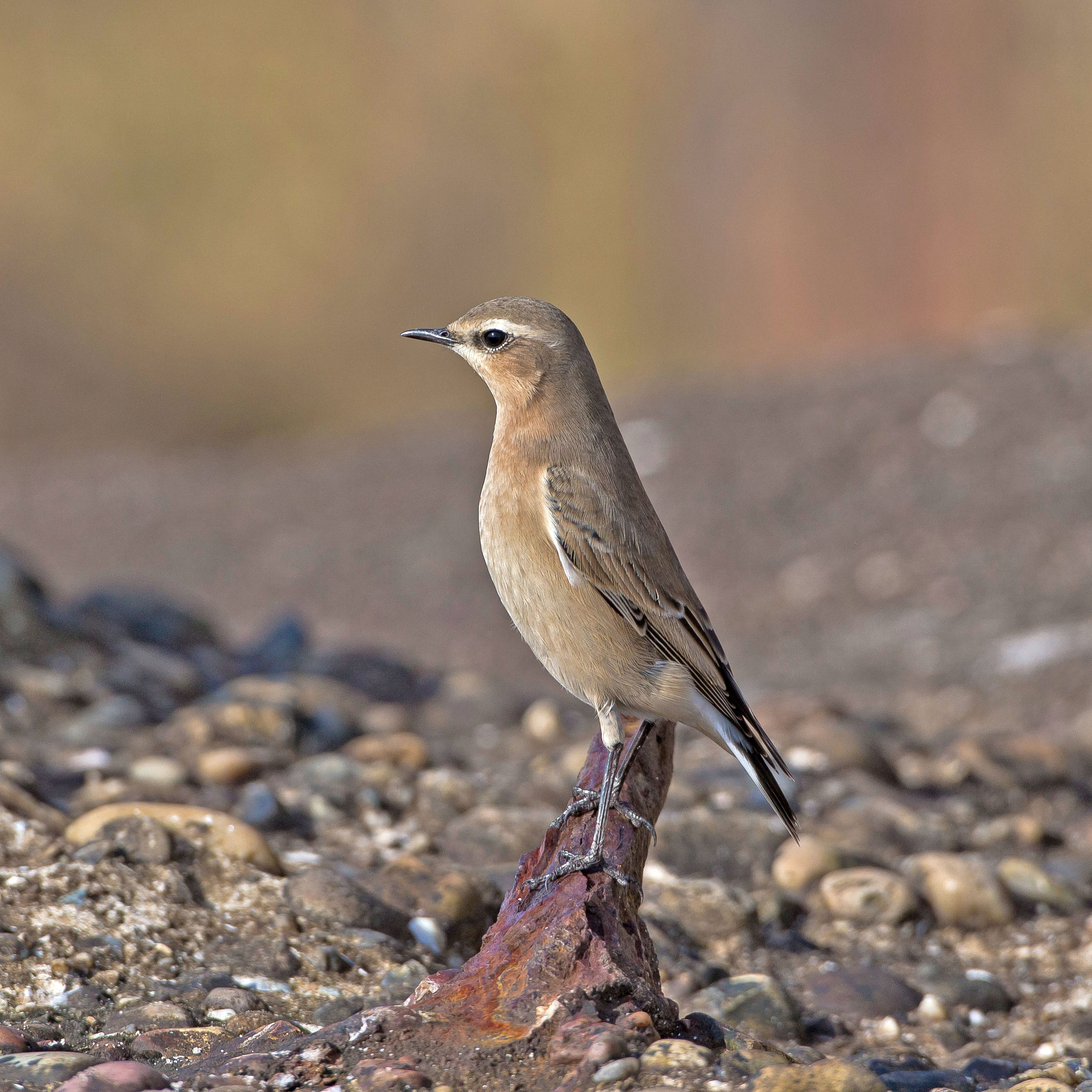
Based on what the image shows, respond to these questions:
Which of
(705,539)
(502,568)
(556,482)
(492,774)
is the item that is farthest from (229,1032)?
(705,539)

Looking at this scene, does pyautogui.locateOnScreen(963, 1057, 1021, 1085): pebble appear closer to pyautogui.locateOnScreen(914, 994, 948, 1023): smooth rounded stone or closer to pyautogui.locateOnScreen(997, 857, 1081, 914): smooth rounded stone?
pyautogui.locateOnScreen(914, 994, 948, 1023): smooth rounded stone

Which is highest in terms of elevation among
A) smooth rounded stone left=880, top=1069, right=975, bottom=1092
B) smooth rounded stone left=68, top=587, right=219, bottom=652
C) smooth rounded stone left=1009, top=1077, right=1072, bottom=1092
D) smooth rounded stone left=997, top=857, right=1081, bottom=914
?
smooth rounded stone left=68, top=587, right=219, bottom=652

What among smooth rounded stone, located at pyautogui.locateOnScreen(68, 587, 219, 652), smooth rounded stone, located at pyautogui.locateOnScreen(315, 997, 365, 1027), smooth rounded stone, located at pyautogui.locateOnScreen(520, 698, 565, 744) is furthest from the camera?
smooth rounded stone, located at pyautogui.locateOnScreen(68, 587, 219, 652)

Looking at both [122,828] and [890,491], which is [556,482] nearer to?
[122,828]

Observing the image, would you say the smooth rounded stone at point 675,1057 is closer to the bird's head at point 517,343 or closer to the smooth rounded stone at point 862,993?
the smooth rounded stone at point 862,993

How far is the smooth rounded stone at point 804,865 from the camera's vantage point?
5035mm

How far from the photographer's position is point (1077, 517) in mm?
9969

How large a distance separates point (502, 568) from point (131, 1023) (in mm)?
1532

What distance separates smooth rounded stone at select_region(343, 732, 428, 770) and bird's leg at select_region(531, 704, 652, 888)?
6.40ft

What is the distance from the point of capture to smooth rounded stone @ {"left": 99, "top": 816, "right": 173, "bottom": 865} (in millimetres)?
4031

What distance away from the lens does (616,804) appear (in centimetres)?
352

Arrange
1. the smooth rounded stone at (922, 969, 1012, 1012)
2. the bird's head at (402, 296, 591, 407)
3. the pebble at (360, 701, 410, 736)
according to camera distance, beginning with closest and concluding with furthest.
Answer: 1. the bird's head at (402, 296, 591, 407)
2. the smooth rounded stone at (922, 969, 1012, 1012)
3. the pebble at (360, 701, 410, 736)

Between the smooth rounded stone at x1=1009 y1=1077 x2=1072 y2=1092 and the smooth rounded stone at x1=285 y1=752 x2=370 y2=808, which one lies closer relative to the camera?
the smooth rounded stone at x1=1009 y1=1077 x2=1072 y2=1092

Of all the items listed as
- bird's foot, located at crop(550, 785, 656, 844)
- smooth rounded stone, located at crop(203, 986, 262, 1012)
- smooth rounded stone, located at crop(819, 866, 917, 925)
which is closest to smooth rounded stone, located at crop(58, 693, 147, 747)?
smooth rounded stone, located at crop(203, 986, 262, 1012)
